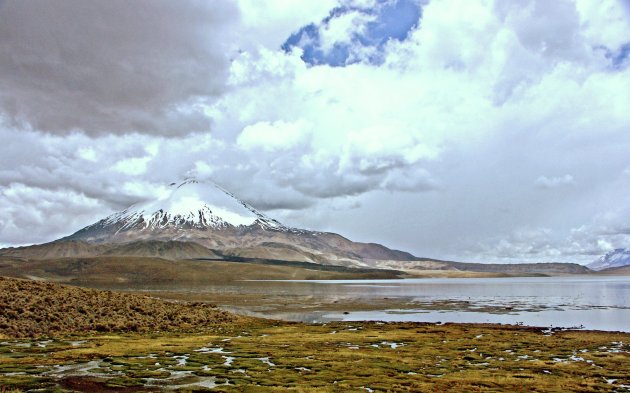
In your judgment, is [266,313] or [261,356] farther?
[266,313]

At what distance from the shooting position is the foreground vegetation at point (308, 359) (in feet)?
85.5

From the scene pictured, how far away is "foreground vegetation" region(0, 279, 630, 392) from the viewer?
26.0m

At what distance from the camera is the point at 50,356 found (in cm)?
3275

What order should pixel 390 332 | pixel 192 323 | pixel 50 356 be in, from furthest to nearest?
pixel 192 323, pixel 390 332, pixel 50 356

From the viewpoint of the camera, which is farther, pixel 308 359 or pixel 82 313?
pixel 82 313

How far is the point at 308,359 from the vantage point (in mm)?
34594

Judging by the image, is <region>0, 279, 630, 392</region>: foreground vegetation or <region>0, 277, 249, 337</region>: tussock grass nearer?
<region>0, 279, 630, 392</region>: foreground vegetation

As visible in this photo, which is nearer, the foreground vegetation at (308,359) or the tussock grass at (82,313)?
the foreground vegetation at (308,359)

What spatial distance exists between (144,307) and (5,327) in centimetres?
1837

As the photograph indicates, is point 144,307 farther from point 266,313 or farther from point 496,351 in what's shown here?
point 496,351

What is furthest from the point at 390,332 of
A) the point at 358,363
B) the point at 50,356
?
the point at 50,356

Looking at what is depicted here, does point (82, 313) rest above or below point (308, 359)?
above

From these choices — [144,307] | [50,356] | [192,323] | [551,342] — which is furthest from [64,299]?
[551,342]

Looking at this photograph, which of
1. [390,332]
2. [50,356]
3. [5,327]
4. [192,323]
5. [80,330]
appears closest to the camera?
[50,356]
